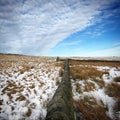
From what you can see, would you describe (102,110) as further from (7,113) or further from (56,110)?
(7,113)

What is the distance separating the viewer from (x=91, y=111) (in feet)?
20.0

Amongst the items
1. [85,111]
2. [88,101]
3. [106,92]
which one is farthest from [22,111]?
[106,92]

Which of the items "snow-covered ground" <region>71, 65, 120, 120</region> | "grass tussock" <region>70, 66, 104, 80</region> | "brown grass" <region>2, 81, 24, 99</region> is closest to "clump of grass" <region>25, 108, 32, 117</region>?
"brown grass" <region>2, 81, 24, 99</region>

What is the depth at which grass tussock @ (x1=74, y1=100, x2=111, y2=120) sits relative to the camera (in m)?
5.66

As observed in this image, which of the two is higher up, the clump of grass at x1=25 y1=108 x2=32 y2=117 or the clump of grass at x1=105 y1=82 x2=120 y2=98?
the clump of grass at x1=105 y1=82 x2=120 y2=98

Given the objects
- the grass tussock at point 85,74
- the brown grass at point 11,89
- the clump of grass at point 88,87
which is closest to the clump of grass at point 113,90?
the clump of grass at point 88,87

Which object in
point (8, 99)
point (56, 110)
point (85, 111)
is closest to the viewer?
point (56, 110)

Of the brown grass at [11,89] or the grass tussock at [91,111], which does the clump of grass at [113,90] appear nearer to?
the grass tussock at [91,111]

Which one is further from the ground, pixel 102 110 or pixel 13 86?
pixel 13 86

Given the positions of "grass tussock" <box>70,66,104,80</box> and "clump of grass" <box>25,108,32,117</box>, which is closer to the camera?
"clump of grass" <box>25,108,32,117</box>

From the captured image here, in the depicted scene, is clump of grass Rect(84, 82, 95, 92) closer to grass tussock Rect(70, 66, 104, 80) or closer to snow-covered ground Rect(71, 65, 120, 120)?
snow-covered ground Rect(71, 65, 120, 120)

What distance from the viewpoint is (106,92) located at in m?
8.47

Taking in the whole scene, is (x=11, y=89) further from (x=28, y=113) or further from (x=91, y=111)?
(x=91, y=111)

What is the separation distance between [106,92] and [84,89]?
1592mm
